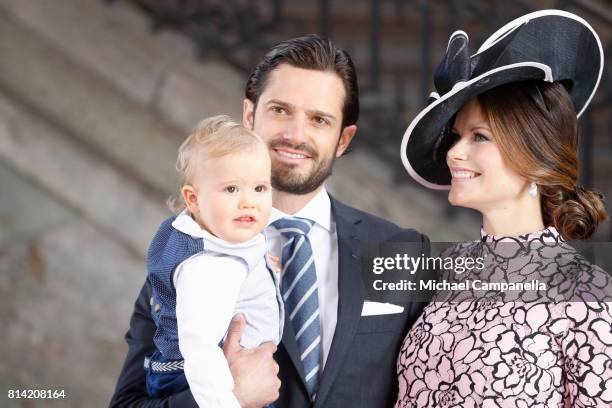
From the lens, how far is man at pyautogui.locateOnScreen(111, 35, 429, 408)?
2240 millimetres

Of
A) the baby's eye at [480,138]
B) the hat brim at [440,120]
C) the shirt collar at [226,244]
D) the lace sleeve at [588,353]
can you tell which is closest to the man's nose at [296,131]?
the hat brim at [440,120]

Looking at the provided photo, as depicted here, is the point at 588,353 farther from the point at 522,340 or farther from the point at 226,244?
the point at 226,244

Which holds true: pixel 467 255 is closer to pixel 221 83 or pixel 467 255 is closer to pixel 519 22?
pixel 519 22

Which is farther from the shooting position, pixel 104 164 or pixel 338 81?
pixel 104 164

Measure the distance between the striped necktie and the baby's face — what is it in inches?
13.6

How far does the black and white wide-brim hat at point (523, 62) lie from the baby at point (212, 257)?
0.48 metres

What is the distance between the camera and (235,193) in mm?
1976

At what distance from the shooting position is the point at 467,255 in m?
2.23

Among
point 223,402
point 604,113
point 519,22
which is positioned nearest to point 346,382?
point 223,402

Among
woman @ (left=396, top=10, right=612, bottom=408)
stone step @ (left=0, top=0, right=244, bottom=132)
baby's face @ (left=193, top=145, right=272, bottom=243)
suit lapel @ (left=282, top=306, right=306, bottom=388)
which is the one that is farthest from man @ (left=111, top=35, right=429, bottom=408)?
stone step @ (left=0, top=0, right=244, bottom=132)

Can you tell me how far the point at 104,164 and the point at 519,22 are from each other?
9.29 ft

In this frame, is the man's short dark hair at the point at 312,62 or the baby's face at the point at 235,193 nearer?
the baby's face at the point at 235,193

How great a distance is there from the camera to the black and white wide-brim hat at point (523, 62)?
80.0 inches

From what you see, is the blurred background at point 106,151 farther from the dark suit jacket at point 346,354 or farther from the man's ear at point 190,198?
the man's ear at point 190,198
